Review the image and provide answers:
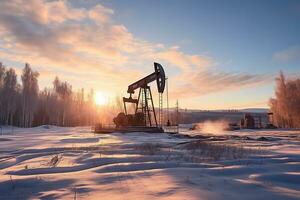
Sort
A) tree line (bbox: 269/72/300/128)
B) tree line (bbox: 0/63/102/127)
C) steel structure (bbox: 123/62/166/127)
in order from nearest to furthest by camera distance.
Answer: steel structure (bbox: 123/62/166/127), tree line (bbox: 269/72/300/128), tree line (bbox: 0/63/102/127)

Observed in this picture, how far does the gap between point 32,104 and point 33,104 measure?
0.29 metres

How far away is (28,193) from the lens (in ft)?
12.5

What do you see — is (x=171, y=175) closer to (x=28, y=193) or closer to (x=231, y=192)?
(x=231, y=192)

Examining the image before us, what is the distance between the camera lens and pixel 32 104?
1885 inches

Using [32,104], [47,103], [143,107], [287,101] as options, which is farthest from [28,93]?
[287,101]

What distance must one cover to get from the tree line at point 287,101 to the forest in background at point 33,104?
41025 millimetres

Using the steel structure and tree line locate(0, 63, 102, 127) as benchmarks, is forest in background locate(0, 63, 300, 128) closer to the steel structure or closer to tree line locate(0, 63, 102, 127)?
tree line locate(0, 63, 102, 127)

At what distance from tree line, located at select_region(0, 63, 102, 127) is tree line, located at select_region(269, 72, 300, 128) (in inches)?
1615

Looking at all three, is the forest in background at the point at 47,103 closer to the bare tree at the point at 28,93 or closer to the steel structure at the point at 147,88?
the bare tree at the point at 28,93

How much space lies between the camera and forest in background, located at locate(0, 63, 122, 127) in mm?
46000

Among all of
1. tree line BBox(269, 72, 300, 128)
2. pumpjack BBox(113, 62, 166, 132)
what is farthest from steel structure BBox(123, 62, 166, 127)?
tree line BBox(269, 72, 300, 128)

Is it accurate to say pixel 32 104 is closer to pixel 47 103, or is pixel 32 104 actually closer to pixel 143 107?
pixel 47 103

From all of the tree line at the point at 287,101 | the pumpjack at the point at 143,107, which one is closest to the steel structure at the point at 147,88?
the pumpjack at the point at 143,107

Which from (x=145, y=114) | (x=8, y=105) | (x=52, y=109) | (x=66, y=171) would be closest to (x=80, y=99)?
(x=52, y=109)
